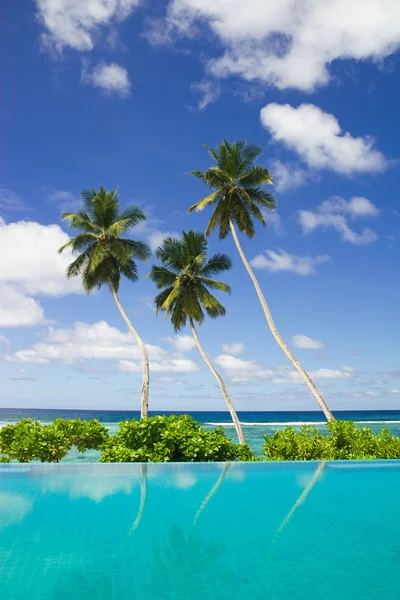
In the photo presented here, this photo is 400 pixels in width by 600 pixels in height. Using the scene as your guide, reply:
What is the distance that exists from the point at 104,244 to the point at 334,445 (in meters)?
13.1

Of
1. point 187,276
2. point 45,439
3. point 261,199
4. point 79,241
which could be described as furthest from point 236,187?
point 45,439

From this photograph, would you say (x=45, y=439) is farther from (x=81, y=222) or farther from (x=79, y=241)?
(x=81, y=222)

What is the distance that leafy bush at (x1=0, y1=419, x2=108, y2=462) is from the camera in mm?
11281

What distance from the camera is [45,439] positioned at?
37.4ft

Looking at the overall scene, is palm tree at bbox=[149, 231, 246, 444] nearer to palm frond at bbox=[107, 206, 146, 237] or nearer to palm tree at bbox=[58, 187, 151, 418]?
palm tree at bbox=[58, 187, 151, 418]

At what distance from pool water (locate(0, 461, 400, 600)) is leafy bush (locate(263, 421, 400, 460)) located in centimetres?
115

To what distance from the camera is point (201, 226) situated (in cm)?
2358

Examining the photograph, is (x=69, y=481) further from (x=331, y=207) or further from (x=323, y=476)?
(x=331, y=207)

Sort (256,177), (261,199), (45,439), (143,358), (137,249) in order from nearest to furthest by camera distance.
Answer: (45,439) → (256,177) → (261,199) → (143,358) → (137,249)

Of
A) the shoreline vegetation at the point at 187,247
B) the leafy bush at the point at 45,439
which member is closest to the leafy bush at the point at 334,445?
the leafy bush at the point at 45,439

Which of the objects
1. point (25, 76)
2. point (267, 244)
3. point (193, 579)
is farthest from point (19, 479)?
point (267, 244)

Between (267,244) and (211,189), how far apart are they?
6.11 meters

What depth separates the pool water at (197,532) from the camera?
442cm

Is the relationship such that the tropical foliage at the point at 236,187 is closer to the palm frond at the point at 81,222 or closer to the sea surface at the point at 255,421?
the palm frond at the point at 81,222
